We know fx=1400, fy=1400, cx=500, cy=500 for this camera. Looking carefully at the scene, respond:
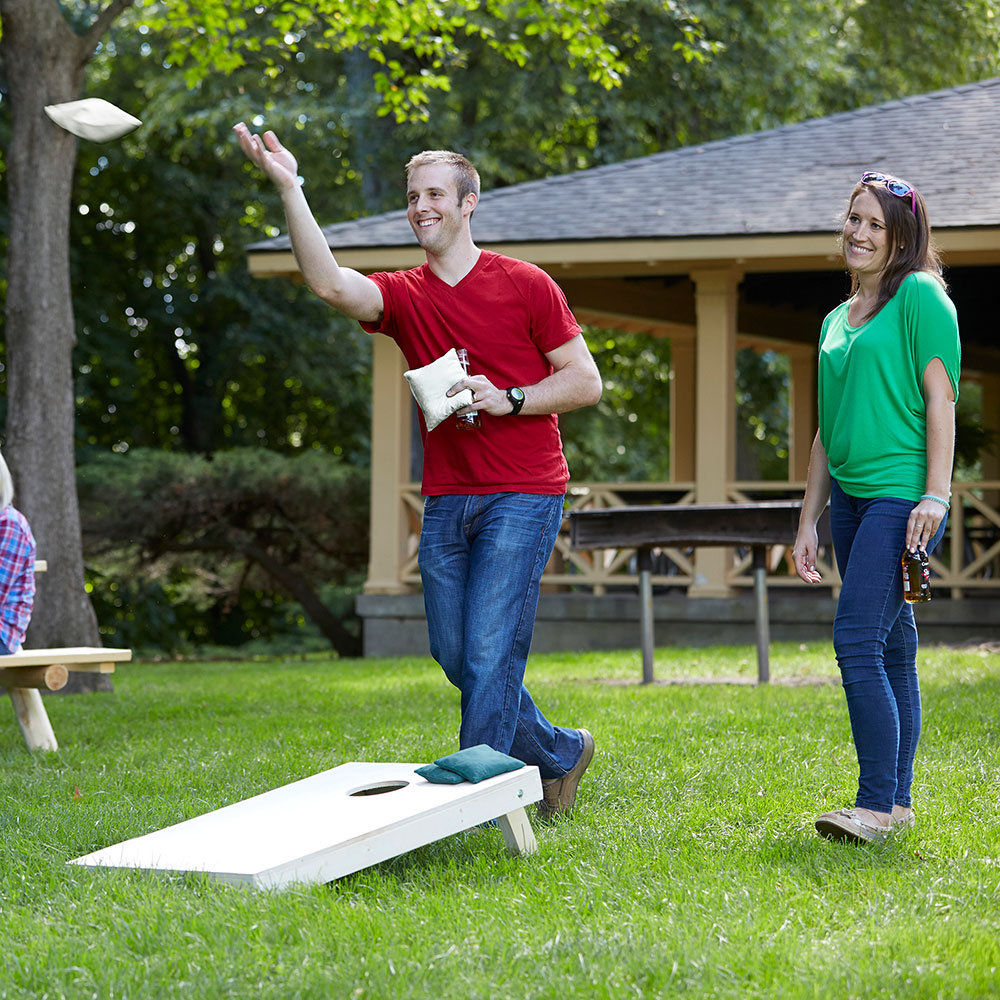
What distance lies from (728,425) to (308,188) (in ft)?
38.8

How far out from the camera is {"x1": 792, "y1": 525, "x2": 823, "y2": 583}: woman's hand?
433 cm

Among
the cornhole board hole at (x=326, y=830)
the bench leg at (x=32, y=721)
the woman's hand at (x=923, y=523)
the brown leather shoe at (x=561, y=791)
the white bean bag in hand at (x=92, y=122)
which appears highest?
the white bean bag in hand at (x=92, y=122)

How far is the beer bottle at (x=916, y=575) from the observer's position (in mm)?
3859

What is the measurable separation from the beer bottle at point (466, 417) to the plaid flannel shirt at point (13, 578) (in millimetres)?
3193

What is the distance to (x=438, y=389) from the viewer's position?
156 inches

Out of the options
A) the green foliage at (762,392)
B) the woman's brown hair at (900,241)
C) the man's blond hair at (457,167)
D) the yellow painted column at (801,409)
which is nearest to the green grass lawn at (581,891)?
the woman's brown hair at (900,241)

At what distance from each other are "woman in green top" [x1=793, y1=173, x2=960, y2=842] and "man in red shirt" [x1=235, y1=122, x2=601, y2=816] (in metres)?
0.80

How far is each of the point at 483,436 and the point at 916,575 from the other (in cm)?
130

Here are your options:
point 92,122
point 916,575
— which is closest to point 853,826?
point 916,575

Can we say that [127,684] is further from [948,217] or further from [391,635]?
[948,217]

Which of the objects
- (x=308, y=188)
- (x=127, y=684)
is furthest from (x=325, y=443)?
(x=127, y=684)

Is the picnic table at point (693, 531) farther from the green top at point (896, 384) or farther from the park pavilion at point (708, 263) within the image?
the green top at point (896, 384)

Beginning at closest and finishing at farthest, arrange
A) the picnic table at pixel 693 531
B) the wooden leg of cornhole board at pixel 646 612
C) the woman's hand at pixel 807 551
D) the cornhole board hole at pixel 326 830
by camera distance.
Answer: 1. the cornhole board hole at pixel 326 830
2. the woman's hand at pixel 807 551
3. the picnic table at pixel 693 531
4. the wooden leg of cornhole board at pixel 646 612

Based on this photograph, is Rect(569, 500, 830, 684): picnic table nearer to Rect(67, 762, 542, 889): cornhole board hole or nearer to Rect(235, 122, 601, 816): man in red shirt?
Rect(235, 122, 601, 816): man in red shirt
